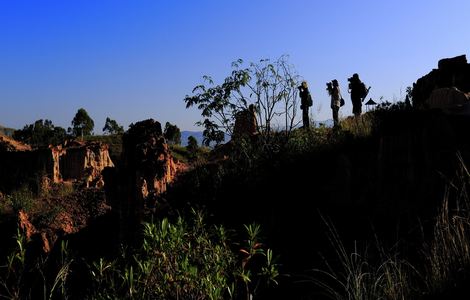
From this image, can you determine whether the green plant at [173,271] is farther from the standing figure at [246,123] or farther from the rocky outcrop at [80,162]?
the rocky outcrop at [80,162]

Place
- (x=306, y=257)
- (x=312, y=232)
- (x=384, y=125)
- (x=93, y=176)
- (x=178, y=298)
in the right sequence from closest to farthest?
(x=178, y=298)
(x=306, y=257)
(x=312, y=232)
(x=384, y=125)
(x=93, y=176)

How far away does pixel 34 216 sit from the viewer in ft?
54.1

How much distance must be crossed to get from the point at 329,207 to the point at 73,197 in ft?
35.7

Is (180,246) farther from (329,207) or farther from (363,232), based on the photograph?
(329,207)

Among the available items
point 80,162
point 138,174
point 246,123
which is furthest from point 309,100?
point 80,162

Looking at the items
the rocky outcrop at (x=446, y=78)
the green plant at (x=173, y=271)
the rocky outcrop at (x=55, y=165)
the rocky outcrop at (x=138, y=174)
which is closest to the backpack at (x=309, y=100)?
the rocky outcrop at (x=446, y=78)

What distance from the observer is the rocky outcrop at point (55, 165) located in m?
20.5

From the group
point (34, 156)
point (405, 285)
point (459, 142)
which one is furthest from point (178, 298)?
point (34, 156)

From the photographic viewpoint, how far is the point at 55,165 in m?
20.7

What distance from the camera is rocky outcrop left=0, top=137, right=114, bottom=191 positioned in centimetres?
2050

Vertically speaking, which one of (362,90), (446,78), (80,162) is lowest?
(80,162)

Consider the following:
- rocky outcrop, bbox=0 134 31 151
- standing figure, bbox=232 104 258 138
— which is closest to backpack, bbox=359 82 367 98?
standing figure, bbox=232 104 258 138

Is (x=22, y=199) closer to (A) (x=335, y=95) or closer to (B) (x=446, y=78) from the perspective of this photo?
(A) (x=335, y=95)

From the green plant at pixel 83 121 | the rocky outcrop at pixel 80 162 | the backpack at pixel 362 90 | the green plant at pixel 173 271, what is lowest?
the green plant at pixel 173 271
